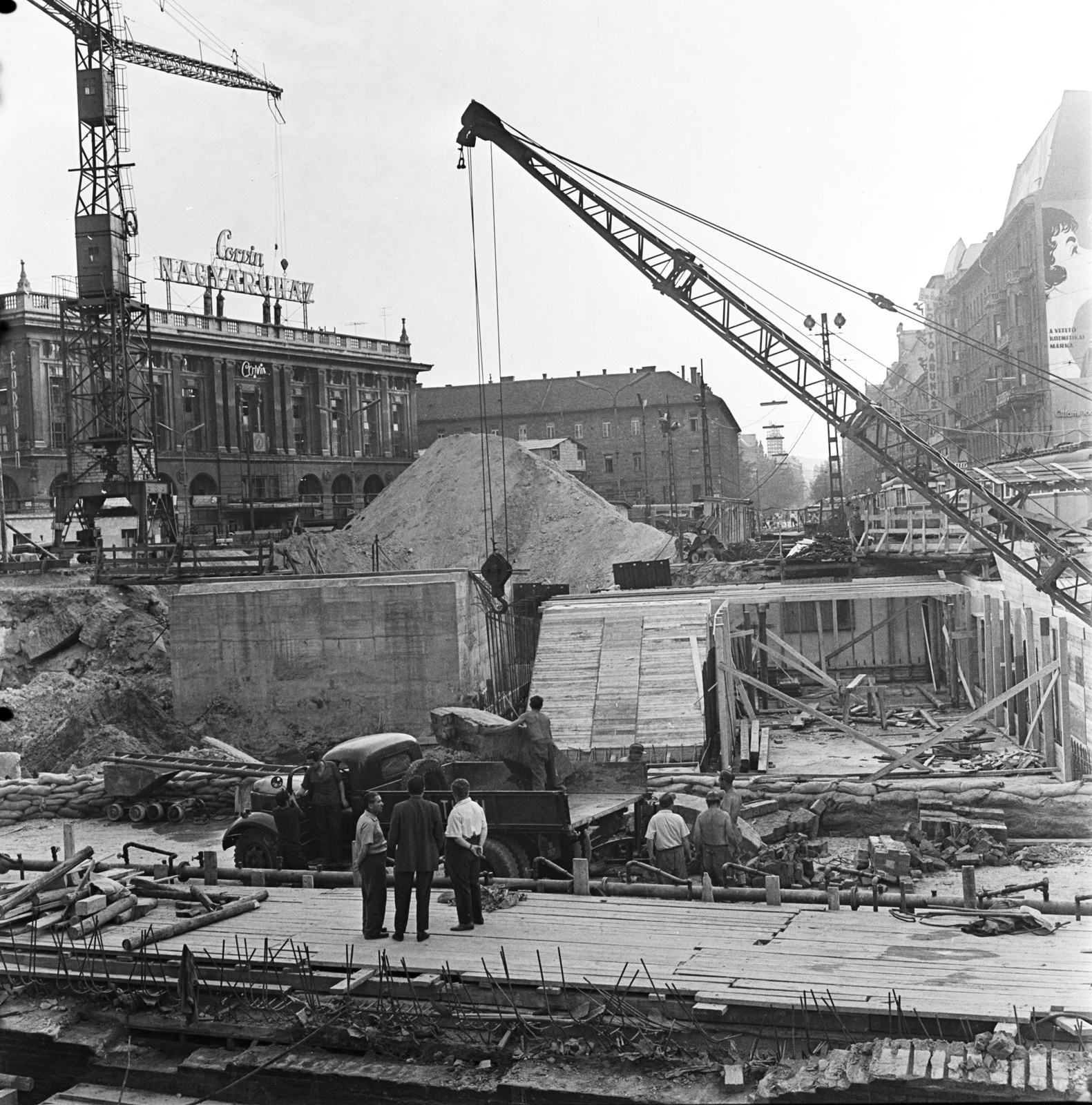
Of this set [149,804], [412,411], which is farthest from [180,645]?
[412,411]

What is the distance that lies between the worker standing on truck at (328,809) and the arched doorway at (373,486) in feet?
219

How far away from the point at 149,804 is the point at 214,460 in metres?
51.3

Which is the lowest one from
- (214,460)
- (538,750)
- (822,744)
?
(822,744)

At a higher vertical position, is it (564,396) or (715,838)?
(564,396)

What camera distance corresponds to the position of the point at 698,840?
12.8m

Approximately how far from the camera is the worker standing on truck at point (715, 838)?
41.3ft

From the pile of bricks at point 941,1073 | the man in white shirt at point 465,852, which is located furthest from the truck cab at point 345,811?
the pile of bricks at point 941,1073

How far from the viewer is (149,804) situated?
21250 millimetres

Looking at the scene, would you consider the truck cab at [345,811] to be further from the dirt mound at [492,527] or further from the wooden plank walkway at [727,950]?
the dirt mound at [492,527]

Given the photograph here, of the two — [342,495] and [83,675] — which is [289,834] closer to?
[83,675]

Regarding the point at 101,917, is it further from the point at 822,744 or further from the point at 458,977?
the point at 822,744

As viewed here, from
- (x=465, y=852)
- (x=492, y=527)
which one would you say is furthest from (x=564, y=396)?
(x=465, y=852)

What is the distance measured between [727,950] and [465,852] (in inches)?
95.2

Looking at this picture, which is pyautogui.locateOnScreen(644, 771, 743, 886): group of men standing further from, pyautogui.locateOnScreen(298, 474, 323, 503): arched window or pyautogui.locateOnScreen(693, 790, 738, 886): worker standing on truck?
pyautogui.locateOnScreen(298, 474, 323, 503): arched window
